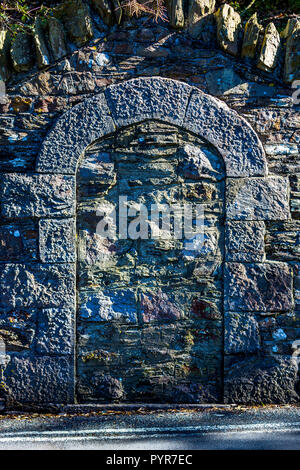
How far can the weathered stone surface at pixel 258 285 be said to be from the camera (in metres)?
3.46

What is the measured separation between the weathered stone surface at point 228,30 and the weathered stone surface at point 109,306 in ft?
6.65

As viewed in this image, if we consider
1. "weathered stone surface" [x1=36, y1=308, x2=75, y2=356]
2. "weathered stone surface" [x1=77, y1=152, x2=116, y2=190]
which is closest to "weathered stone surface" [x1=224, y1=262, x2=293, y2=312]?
"weathered stone surface" [x1=77, y1=152, x2=116, y2=190]

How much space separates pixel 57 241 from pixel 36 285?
0.37m

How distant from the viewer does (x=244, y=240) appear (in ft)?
11.4

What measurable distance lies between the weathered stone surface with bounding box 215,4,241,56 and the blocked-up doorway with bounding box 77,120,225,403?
73 cm

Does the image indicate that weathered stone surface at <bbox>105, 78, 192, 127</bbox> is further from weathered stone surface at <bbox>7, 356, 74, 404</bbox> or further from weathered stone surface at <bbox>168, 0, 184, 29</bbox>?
weathered stone surface at <bbox>7, 356, 74, 404</bbox>

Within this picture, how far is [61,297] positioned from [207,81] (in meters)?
2.02

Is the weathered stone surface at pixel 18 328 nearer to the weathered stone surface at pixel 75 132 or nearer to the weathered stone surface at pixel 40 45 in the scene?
the weathered stone surface at pixel 75 132

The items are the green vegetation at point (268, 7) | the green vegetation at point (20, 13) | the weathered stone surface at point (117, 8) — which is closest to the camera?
the weathered stone surface at point (117, 8)

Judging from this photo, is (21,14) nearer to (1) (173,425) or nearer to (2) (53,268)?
(2) (53,268)

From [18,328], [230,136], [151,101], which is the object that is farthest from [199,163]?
[18,328]

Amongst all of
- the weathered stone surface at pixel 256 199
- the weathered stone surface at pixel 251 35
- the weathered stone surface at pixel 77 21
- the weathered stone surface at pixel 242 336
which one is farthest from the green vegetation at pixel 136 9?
the weathered stone surface at pixel 242 336

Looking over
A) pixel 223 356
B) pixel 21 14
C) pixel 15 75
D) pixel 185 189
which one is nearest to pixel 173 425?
pixel 223 356

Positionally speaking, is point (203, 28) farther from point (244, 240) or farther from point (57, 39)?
point (244, 240)
